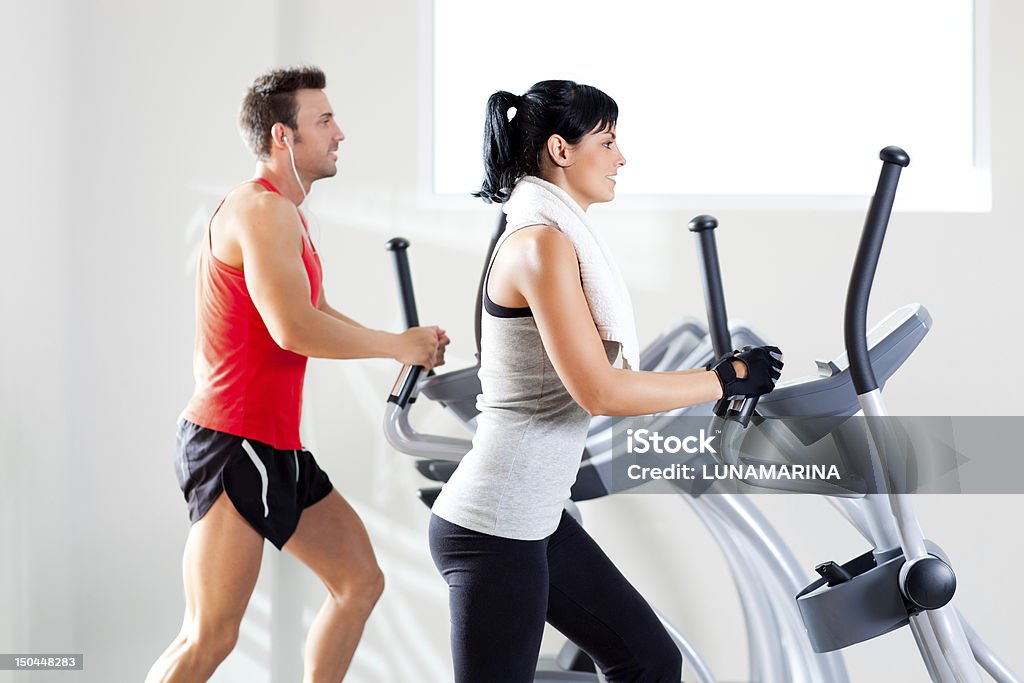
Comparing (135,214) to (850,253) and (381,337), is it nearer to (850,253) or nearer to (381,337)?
(381,337)

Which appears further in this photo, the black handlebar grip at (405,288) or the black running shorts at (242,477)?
the black handlebar grip at (405,288)

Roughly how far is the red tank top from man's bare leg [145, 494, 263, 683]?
17 cm

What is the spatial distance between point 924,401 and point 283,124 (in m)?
1.94

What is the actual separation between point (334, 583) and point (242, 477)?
0.34 meters

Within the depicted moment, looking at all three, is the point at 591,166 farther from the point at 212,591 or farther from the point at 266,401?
the point at 212,591

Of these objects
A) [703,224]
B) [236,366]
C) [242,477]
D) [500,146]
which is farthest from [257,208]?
[703,224]

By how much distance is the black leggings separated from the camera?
1.30 metres

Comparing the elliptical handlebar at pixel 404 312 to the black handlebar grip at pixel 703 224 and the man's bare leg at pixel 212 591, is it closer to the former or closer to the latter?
the man's bare leg at pixel 212 591

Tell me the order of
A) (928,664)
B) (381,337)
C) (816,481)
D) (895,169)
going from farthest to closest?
(381,337), (816,481), (928,664), (895,169)

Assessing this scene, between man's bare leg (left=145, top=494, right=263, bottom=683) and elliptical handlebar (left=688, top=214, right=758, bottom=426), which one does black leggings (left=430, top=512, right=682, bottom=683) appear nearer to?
elliptical handlebar (left=688, top=214, right=758, bottom=426)

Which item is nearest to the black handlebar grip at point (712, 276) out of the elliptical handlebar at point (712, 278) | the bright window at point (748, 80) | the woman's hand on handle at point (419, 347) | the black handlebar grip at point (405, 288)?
the elliptical handlebar at point (712, 278)

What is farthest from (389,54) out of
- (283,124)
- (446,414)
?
(446,414)

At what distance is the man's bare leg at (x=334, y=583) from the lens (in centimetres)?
197

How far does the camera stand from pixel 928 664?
1542mm
